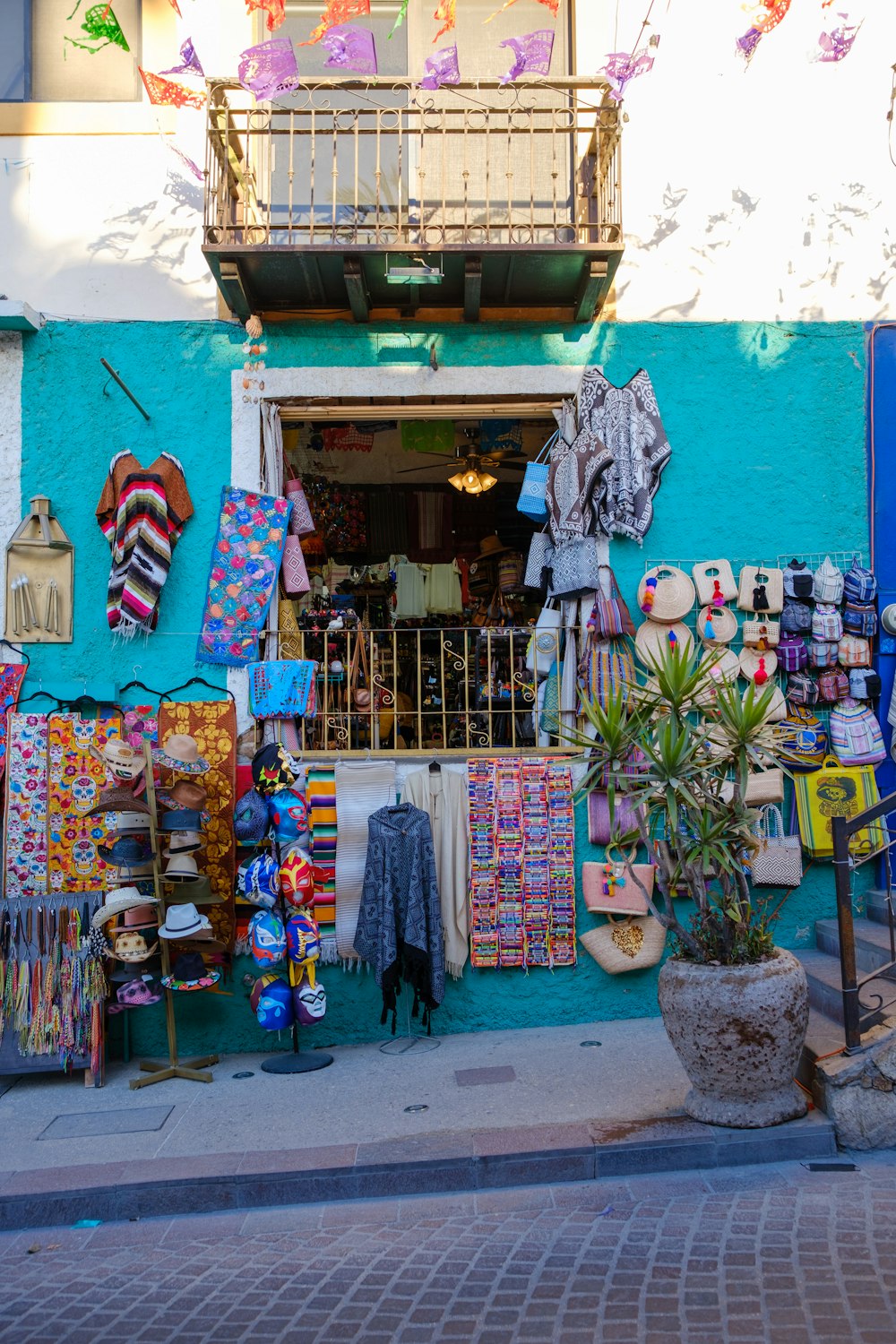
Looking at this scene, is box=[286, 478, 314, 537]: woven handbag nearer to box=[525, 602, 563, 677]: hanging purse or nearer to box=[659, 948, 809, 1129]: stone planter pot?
box=[525, 602, 563, 677]: hanging purse

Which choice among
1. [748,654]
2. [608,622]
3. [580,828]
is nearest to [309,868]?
[580,828]

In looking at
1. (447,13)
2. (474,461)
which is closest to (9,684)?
(474,461)

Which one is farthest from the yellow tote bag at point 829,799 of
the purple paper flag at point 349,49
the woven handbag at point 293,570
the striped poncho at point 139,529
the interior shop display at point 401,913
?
the purple paper flag at point 349,49

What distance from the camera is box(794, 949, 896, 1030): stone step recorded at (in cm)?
568

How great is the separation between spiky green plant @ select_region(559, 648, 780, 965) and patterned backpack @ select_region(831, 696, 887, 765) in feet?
6.66

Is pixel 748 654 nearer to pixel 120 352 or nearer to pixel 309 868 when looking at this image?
pixel 309 868

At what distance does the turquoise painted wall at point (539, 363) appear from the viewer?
7336mm

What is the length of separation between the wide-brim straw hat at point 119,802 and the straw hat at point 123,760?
102 millimetres

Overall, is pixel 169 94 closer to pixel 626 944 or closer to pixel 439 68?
pixel 439 68

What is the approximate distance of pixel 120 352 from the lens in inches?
294

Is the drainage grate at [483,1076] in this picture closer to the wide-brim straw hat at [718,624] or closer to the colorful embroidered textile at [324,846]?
the colorful embroidered textile at [324,846]

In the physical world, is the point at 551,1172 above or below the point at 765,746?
below

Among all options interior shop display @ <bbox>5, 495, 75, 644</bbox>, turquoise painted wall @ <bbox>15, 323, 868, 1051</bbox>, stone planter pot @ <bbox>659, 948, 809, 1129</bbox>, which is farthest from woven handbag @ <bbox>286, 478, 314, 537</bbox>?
stone planter pot @ <bbox>659, 948, 809, 1129</bbox>

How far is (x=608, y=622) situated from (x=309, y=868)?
252 cm
